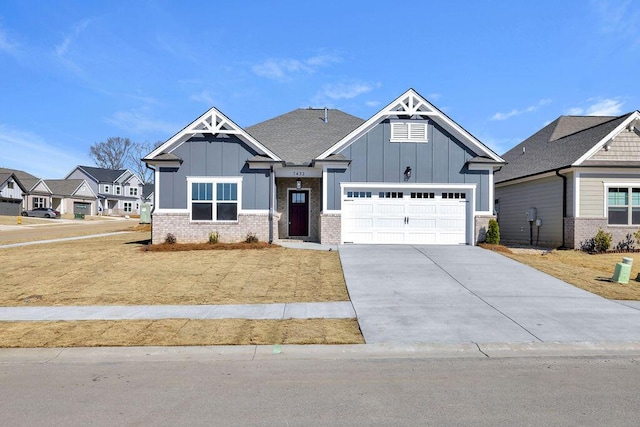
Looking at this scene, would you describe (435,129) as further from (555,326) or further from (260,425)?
(260,425)

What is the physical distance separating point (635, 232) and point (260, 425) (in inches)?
784

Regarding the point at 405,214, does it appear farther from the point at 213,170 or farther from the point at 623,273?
the point at 213,170

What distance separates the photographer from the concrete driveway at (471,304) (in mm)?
7297

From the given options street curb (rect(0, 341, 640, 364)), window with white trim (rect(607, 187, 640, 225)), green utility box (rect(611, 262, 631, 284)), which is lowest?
street curb (rect(0, 341, 640, 364))

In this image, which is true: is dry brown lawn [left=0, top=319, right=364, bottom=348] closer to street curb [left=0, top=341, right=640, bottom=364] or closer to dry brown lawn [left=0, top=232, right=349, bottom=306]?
street curb [left=0, top=341, right=640, bottom=364]

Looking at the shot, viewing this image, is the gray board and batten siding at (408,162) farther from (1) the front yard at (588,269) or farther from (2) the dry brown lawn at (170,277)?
A: (2) the dry brown lawn at (170,277)

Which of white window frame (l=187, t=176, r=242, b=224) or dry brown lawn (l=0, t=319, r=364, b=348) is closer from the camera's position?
dry brown lawn (l=0, t=319, r=364, b=348)

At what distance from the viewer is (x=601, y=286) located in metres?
11.4

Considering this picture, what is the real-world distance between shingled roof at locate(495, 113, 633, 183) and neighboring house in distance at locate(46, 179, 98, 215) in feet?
209

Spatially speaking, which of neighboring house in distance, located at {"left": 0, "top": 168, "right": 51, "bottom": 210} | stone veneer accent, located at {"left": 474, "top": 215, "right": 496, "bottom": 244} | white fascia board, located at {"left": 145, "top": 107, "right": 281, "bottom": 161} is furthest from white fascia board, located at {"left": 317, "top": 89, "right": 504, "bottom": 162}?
neighboring house in distance, located at {"left": 0, "top": 168, "right": 51, "bottom": 210}

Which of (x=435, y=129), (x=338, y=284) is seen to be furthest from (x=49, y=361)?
(x=435, y=129)

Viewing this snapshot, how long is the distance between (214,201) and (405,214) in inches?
313

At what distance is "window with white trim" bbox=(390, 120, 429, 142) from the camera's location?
18406 millimetres

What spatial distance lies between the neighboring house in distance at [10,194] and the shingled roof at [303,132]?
4835 cm
